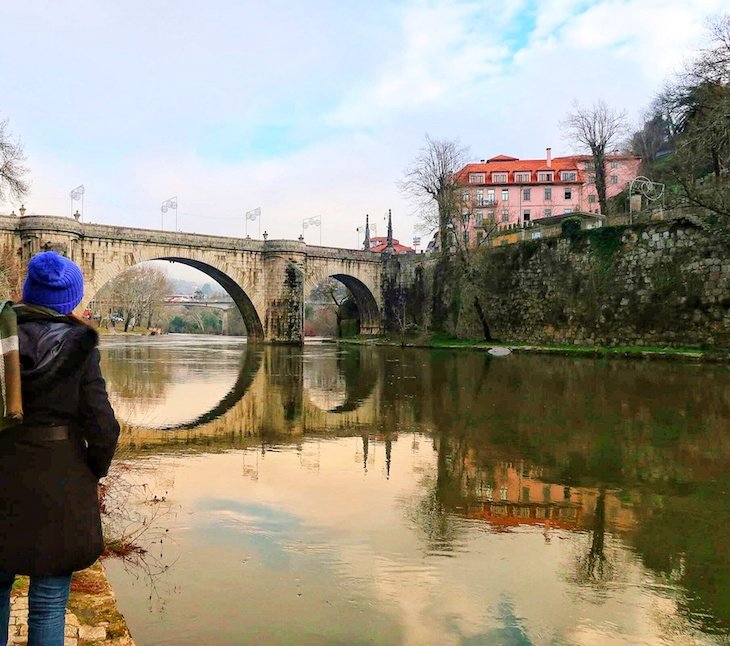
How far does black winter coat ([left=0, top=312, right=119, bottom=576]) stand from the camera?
2672 mm

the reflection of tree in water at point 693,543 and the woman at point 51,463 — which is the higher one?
the woman at point 51,463

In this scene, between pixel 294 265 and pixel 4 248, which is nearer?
pixel 4 248

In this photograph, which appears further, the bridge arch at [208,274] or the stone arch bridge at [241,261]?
the bridge arch at [208,274]

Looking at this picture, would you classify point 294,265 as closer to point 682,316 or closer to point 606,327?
point 606,327

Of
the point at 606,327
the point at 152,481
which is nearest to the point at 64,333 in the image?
the point at 152,481

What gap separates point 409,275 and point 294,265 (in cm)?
1135

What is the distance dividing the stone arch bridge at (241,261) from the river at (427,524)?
2845cm

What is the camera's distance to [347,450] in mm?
9828

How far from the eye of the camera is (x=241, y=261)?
4897 cm

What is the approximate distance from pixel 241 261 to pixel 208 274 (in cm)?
336

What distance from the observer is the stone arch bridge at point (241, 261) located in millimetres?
37969

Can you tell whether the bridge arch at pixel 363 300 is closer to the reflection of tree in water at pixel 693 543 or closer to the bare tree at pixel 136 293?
the bare tree at pixel 136 293

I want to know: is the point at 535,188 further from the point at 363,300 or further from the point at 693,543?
the point at 693,543

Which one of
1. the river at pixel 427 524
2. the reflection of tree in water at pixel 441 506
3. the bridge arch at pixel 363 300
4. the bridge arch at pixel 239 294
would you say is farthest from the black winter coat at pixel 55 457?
the bridge arch at pixel 363 300
